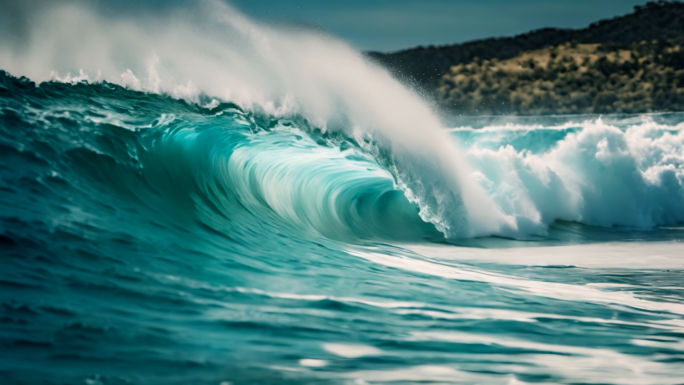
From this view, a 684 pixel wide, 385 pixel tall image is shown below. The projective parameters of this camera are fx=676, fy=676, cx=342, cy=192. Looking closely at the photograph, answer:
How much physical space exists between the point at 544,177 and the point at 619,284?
19.8ft

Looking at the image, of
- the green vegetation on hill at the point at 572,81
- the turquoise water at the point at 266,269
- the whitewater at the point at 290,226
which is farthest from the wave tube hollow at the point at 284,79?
the green vegetation on hill at the point at 572,81

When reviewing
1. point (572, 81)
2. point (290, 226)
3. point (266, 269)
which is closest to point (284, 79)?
point (290, 226)

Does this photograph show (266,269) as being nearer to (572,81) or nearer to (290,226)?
(290,226)

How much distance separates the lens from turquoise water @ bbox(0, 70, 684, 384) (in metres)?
3.49

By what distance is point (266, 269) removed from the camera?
5.66 meters

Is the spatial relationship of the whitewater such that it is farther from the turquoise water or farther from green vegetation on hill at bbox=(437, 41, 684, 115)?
green vegetation on hill at bbox=(437, 41, 684, 115)

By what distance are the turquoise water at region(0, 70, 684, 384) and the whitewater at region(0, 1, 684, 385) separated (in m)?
0.02

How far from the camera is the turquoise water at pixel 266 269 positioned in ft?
11.5

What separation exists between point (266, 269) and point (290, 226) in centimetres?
223

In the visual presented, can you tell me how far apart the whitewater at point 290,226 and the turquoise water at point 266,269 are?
2 cm

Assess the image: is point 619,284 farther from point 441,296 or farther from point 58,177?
point 58,177

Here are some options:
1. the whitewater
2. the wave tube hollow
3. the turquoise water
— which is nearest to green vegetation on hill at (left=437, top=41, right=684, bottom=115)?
the whitewater

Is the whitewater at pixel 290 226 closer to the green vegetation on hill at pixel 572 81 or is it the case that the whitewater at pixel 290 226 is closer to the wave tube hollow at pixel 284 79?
the wave tube hollow at pixel 284 79

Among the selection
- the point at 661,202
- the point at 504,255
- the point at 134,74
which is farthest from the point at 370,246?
the point at 661,202
